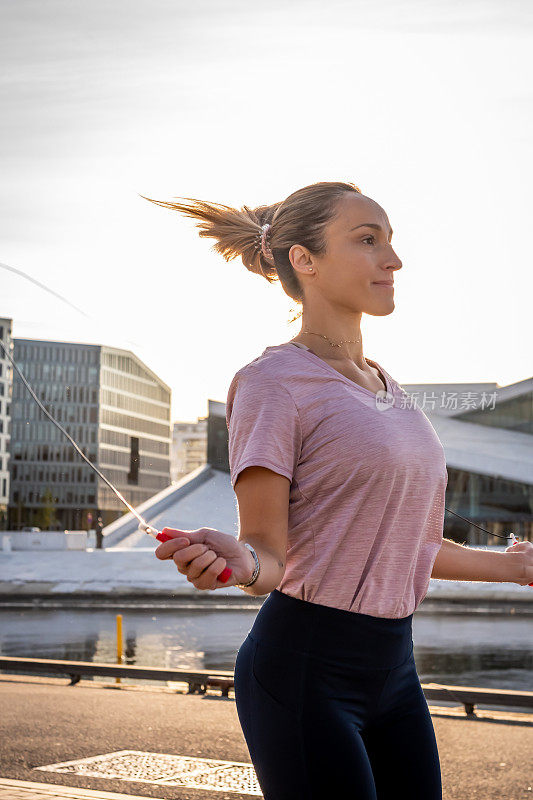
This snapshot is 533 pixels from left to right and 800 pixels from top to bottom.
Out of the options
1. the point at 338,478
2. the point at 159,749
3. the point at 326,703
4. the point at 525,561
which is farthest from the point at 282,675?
the point at 159,749

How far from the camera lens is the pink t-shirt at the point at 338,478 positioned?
80.0 inches

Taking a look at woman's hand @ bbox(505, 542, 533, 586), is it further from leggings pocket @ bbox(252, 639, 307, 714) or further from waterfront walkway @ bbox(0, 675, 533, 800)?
waterfront walkway @ bbox(0, 675, 533, 800)

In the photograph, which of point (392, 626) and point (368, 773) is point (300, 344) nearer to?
point (392, 626)

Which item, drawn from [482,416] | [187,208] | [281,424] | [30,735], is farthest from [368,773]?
[482,416]

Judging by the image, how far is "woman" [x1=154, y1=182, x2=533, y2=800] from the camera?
199 centimetres

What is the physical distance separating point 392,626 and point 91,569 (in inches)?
1796

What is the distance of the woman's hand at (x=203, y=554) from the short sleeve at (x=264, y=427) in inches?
10.2

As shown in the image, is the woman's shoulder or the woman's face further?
the woman's face

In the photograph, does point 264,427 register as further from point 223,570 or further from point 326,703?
point 326,703

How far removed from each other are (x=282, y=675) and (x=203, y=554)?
1.41 ft

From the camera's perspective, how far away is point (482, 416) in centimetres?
6644

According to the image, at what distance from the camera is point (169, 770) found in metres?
7.48

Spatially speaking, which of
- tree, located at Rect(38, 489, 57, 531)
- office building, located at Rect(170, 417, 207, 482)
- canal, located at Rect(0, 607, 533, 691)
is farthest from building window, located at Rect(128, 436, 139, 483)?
tree, located at Rect(38, 489, 57, 531)

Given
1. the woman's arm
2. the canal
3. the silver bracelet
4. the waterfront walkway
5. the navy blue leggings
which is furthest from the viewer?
the canal
